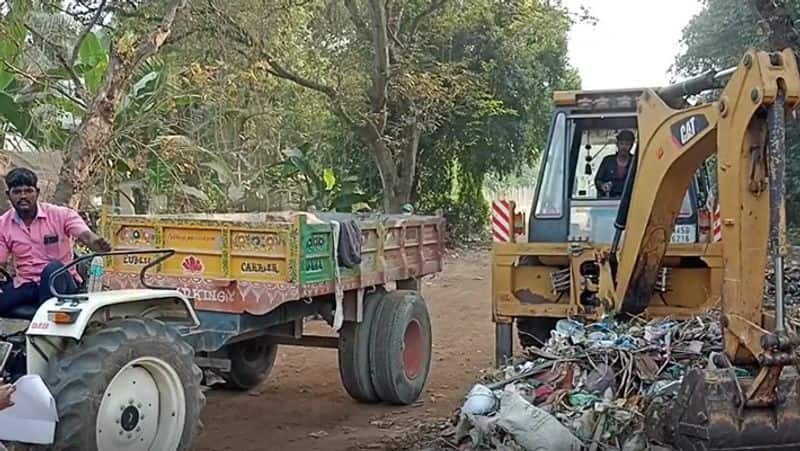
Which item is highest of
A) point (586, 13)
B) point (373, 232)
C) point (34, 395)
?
point (586, 13)

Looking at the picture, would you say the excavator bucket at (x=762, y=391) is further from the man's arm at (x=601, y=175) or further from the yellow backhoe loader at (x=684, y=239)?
the man's arm at (x=601, y=175)

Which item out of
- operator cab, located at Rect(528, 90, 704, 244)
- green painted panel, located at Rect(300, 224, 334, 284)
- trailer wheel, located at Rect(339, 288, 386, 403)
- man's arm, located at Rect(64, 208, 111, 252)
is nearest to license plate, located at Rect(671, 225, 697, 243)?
operator cab, located at Rect(528, 90, 704, 244)

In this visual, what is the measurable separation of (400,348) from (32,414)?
158 inches

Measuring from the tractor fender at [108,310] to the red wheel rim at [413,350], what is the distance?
2826 mm

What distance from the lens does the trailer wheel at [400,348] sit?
25.8ft

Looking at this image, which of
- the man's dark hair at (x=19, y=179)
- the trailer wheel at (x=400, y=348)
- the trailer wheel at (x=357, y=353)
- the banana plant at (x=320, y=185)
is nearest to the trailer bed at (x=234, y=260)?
the trailer wheel at (x=357, y=353)

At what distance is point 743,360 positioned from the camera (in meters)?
5.11

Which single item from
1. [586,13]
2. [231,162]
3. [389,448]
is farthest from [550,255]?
[586,13]

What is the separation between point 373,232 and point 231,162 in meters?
10.5

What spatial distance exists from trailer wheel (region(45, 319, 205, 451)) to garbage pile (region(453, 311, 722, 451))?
1798mm

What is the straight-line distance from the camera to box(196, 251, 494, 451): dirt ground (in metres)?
7.00

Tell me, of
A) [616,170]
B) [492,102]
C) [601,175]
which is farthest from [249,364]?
[492,102]

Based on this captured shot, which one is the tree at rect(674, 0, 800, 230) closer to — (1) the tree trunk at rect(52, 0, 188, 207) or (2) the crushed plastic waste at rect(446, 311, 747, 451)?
(1) the tree trunk at rect(52, 0, 188, 207)

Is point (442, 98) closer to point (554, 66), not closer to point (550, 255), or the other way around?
point (554, 66)
